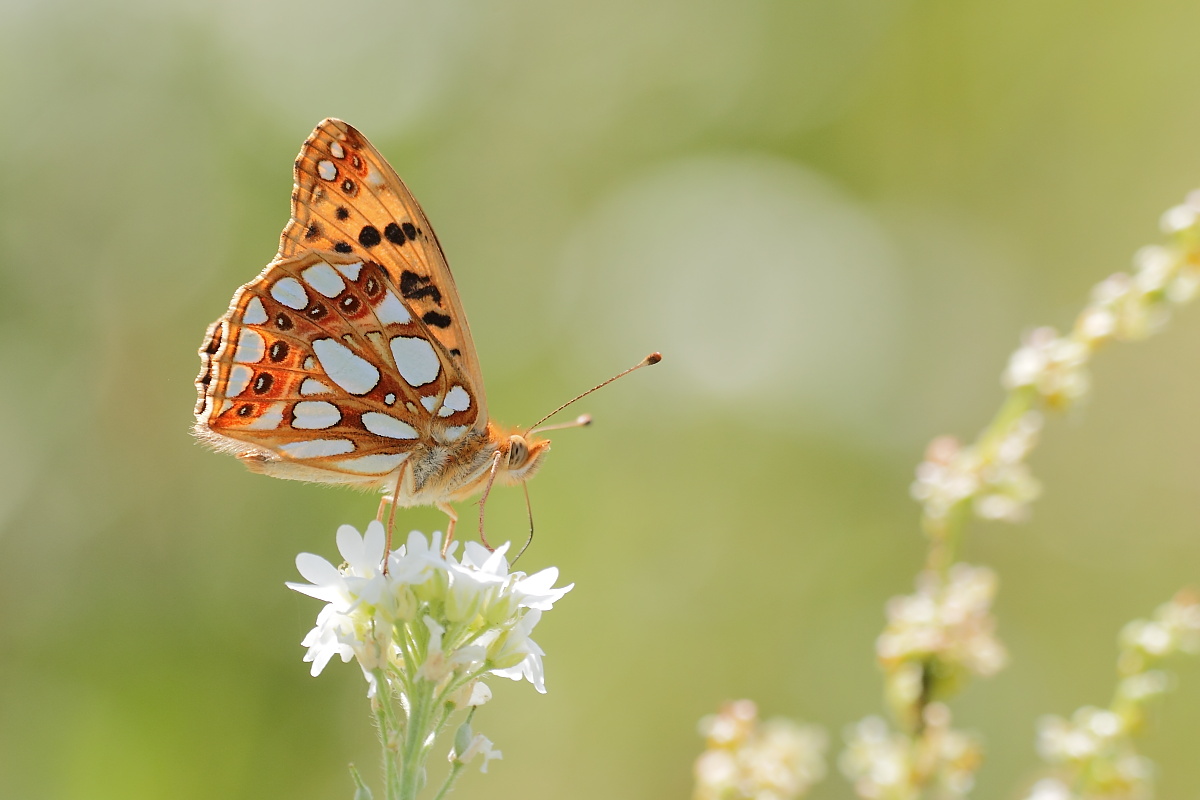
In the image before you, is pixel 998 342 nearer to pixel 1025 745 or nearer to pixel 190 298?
pixel 1025 745

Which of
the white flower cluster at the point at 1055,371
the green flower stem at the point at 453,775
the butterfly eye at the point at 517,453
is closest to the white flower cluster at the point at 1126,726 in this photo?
the white flower cluster at the point at 1055,371

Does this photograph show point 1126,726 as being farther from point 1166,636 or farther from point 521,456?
point 521,456

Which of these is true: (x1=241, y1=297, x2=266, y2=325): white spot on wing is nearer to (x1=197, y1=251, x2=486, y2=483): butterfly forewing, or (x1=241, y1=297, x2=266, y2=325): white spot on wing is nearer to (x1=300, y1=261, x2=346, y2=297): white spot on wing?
(x1=197, y1=251, x2=486, y2=483): butterfly forewing

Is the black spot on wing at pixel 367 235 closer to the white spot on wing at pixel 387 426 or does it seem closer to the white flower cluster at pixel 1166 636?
the white spot on wing at pixel 387 426

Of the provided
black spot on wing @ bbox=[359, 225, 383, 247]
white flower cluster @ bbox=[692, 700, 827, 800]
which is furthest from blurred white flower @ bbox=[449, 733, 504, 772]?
black spot on wing @ bbox=[359, 225, 383, 247]

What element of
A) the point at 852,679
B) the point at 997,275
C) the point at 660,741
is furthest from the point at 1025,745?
the point at 997,275
